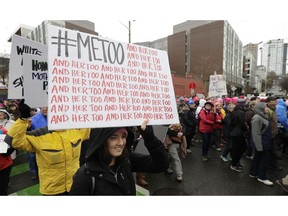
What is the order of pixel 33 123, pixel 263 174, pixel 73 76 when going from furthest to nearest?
pixel 263 174, pixel 33 123, pixel 73 76

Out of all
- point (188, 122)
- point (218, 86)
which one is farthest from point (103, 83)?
point (218, 86)

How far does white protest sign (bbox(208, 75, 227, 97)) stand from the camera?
25.9 feet

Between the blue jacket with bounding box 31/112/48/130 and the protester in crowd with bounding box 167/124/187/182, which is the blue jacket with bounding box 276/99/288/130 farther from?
the blue jacket with bounding box 31/112/48/130

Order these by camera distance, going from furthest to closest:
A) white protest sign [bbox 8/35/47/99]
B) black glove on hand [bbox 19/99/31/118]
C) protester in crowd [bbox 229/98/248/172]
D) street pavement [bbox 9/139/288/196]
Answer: protester in crowd [bbox 229/98/248/172] < street pavement [bbox 9/139/288/196] < white protest sign [bbox 8/35/47/99] < black glove on hand [bbox 19/99/31/118]

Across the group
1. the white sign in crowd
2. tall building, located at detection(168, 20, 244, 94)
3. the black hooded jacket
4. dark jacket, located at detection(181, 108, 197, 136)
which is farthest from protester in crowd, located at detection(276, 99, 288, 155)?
tall building, located at detection(168, 20, 244, 94)

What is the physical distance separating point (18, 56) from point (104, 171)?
214cm

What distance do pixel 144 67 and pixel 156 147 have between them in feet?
2.42

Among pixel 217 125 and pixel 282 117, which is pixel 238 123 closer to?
pixel 217 125

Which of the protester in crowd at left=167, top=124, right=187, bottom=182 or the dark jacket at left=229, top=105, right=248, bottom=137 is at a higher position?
the dark jacket at left=229, top=105, right=248, bottom=137

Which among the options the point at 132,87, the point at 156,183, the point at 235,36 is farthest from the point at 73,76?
the point at 235,36

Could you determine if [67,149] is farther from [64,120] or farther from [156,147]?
[156,147]

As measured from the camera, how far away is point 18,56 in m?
Answer: 2.58

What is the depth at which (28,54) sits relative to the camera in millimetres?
2416

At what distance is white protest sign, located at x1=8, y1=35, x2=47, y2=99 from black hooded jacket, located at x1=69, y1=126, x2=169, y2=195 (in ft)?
5.67
